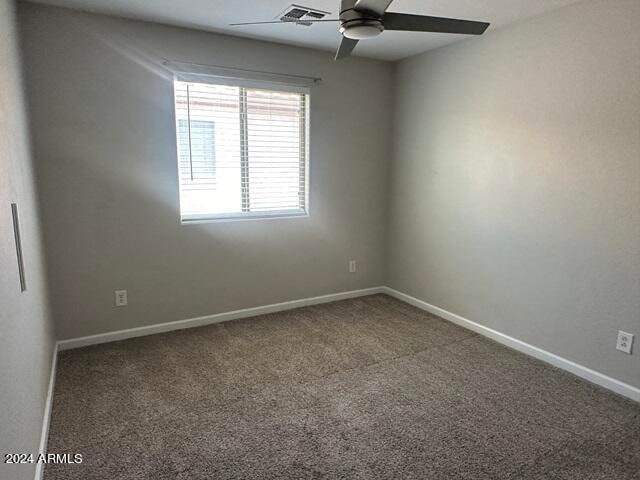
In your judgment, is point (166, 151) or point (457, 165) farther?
point (457, 165)

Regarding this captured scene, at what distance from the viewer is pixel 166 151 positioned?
3.09m

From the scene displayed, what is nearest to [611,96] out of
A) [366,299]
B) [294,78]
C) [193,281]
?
[294,78]

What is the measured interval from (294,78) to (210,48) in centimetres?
74

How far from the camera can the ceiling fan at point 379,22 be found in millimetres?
1588

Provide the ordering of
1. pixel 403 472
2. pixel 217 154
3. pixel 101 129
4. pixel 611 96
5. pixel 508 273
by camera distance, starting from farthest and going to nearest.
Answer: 1. pixel 217 154
2. pixel 508 273
3. pixel 101 129
4. pixel 611 96
5. pixel 403 472

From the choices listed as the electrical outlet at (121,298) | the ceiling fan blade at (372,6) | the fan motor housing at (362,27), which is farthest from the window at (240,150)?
the ceiling fan blade at (372,6)

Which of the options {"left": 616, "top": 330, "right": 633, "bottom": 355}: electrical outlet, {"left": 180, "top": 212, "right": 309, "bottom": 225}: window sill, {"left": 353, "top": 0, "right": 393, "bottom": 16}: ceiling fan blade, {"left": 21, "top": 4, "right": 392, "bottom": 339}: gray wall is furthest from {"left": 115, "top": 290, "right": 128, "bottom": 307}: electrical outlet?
{"left": 616, "top": 330, "right": 633, "bottom": 355}: electrical outlet

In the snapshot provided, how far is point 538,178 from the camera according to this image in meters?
2.79

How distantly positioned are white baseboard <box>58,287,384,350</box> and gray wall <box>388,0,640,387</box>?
879mm

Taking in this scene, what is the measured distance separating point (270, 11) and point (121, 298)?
7.74 feet

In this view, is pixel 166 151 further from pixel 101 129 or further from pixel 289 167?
pixel 289 167

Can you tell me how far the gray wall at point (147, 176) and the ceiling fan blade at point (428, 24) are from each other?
6.12 feet

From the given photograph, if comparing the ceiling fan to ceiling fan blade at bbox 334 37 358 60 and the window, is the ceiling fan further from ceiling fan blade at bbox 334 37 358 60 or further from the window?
the window

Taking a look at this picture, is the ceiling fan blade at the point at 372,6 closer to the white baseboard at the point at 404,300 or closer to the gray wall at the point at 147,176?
the gray wall at the point at 147,176
